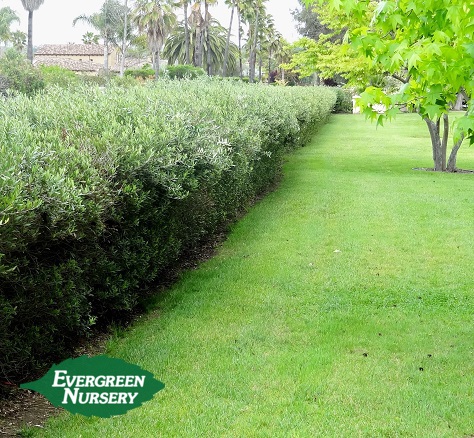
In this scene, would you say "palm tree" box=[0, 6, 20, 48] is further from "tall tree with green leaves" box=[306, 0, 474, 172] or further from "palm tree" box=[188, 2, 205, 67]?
"tall tree with green leaves" box=[306, 0, 474, 172]

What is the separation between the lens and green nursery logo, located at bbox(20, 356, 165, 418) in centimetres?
422

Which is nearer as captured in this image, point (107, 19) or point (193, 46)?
point (193, 46)

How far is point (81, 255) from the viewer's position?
4.87 metres

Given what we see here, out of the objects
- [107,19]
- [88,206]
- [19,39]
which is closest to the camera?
[88,206]

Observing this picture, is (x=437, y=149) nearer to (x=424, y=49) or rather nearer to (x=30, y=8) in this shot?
(x=424, y=49)

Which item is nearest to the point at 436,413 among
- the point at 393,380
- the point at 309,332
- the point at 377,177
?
the point at 393,380

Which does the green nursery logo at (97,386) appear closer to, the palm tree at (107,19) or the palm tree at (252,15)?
the palm tree at (252,15)

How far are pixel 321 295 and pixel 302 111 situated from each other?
1471cm

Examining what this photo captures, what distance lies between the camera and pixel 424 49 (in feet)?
12.9

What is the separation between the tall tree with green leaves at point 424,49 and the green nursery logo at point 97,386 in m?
2.85

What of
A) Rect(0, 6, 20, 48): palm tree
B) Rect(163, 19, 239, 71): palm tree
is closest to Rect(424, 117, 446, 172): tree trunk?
Rect(163, 19, 239, 71): palm tree

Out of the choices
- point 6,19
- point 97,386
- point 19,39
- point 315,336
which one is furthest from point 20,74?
point 19,39

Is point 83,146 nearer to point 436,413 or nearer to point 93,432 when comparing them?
point 93,432

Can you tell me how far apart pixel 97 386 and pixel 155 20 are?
5938 centimetres
